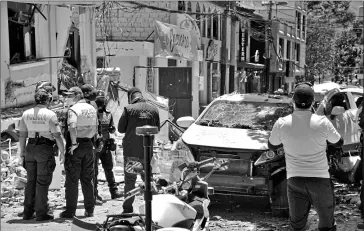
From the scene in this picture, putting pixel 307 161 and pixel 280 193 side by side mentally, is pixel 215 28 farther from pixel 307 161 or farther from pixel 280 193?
pixel 307 161

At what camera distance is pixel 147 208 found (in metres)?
3.89

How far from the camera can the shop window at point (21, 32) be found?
1176cm

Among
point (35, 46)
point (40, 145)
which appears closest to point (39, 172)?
point (40, 145)

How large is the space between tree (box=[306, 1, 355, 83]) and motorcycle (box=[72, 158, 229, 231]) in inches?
1256

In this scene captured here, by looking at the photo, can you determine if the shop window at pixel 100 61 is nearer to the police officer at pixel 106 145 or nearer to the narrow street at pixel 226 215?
the narrow street at pixel 226 215

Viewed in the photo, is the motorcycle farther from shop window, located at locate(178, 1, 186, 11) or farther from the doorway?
shop window, located at locate(178, 1, 186, 11)

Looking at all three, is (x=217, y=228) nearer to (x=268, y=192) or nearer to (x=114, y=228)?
(x=268, y=192)

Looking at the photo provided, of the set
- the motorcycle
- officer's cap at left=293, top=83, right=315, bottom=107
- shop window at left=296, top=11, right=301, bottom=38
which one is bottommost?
the motorcycle

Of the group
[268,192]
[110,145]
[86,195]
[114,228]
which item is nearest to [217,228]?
[268,192]

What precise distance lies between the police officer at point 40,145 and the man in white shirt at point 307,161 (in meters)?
3.21

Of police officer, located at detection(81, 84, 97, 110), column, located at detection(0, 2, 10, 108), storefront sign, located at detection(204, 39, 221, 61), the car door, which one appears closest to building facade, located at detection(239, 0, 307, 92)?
storefront sign, located at detection(204, 39, 221, 61)

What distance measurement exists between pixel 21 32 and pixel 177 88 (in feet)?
30.5

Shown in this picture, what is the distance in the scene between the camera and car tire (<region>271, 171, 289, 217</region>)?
7.08m

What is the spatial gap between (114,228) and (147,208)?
1.10 feet
